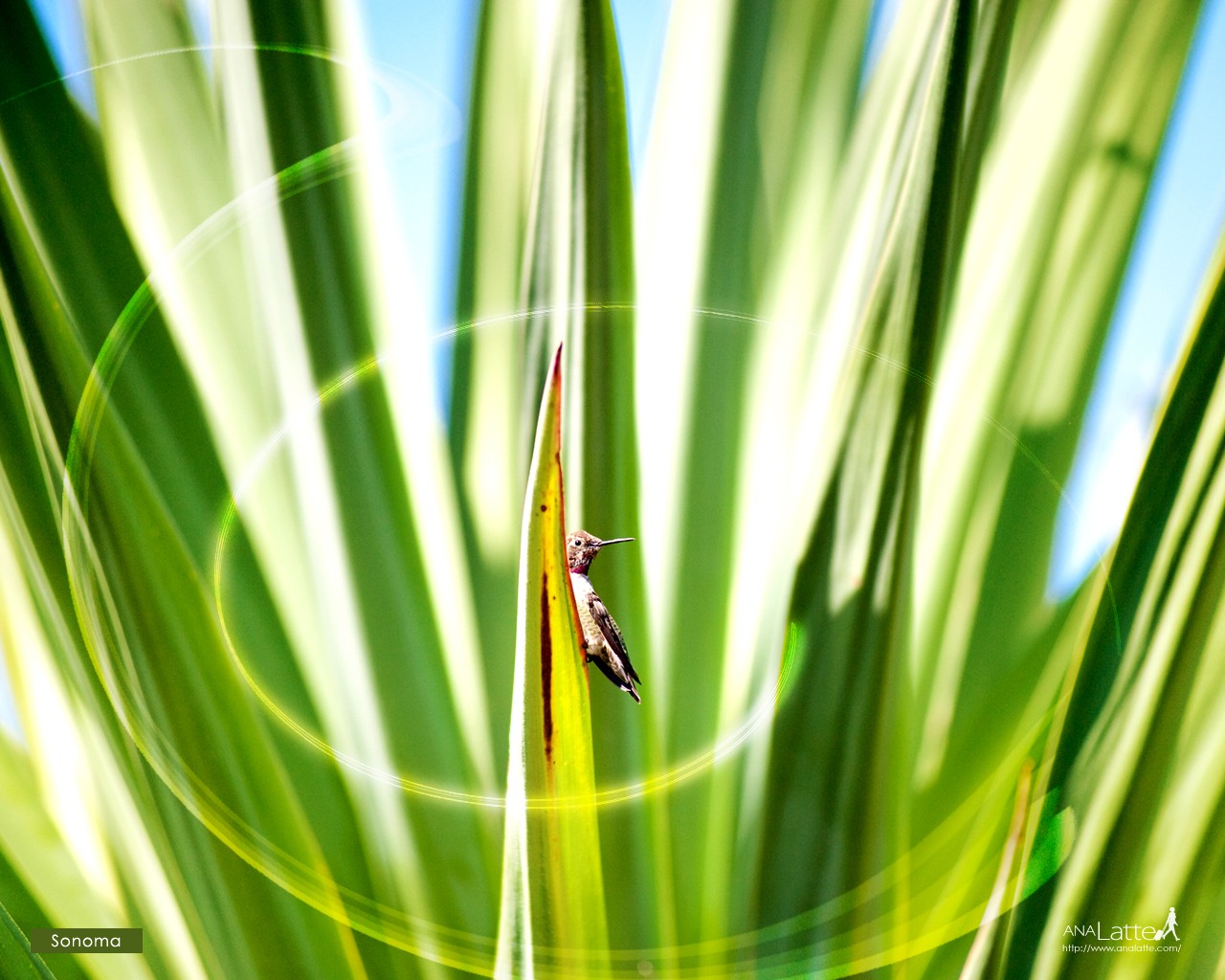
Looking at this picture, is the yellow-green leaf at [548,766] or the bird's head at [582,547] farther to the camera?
the bird's head at [582,547]

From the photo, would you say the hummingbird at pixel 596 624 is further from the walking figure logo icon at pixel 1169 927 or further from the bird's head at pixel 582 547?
the walking figure logo icon at pixel 1169 927

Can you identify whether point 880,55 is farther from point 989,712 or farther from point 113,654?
point 113,654

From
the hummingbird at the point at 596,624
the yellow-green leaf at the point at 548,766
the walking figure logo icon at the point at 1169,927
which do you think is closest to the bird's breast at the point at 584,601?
the hummingbird at the point at 596,624

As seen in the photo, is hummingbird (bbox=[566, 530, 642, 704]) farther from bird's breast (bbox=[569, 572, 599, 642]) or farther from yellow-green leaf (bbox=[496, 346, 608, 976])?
yellow-green leaf (bbox=[496, 346, 608, 976])

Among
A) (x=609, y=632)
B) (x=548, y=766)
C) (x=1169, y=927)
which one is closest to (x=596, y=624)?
(x=609, y=632)

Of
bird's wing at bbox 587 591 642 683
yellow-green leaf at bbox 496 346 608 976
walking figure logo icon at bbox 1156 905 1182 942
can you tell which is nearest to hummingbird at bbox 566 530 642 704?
bird's wing at bbox 587 591 642 683

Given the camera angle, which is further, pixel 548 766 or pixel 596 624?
pixel 596 624

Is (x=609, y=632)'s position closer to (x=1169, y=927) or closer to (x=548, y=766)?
(x=548, y=766)
